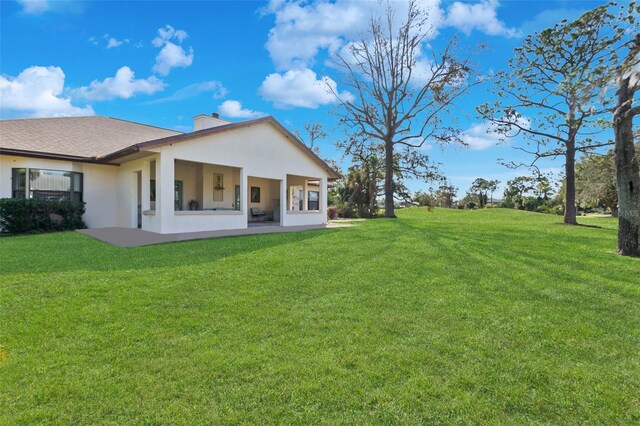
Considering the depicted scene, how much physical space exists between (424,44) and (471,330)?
26.1 m

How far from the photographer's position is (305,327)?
388cm

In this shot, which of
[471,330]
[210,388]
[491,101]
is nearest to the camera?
[210,388]

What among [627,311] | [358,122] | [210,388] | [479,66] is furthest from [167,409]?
[479,66]

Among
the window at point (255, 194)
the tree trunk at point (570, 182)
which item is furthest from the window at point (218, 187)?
the tree trunk at point (570, 182)

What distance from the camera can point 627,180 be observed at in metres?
8.52

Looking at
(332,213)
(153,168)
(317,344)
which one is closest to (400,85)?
(332,213)

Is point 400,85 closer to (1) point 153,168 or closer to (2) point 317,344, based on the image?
(1) point 153,168

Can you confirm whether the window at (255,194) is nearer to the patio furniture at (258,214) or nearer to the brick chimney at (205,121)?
the patio furniture at (258,214)

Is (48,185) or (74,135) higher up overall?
(74,135)

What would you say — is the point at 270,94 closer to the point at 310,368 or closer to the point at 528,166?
the point at 528,166

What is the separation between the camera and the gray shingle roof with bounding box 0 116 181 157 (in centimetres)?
1409

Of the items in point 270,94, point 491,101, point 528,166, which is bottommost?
point 528,166

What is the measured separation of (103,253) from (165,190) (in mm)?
4397

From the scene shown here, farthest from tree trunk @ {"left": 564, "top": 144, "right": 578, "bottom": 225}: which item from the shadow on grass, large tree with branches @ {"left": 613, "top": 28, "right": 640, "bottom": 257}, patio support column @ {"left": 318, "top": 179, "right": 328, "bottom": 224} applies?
the shadow on grass
